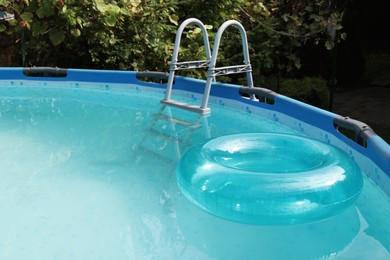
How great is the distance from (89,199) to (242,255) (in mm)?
1191

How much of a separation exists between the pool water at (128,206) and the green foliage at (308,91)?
54.5 inches

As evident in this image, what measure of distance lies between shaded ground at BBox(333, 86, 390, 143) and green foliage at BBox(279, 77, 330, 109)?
43 centimetres

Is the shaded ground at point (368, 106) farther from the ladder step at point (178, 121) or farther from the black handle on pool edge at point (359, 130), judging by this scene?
the ladder step at point (178, 121)

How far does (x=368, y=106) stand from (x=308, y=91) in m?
1.42

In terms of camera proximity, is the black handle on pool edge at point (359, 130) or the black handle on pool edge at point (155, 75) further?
the black handle on pool edge at point (155, 75)

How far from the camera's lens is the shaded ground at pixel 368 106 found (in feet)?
19.4

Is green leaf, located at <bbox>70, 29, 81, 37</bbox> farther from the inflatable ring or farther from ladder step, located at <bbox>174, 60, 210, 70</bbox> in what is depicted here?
the inflatable ring

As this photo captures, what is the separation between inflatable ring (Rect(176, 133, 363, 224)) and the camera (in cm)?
257

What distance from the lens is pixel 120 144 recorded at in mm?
4262

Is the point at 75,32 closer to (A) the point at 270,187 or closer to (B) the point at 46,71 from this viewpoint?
(B) the point at 46,71

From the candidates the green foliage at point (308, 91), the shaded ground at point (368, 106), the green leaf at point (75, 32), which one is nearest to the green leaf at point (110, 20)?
the green leaf at point (75, 32)

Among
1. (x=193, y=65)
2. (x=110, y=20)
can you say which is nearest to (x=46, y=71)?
(x=110, y=20)

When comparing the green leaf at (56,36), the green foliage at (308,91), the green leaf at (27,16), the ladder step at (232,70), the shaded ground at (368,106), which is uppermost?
the green leaf at (27,16)

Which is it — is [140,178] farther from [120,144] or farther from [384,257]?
[384,257]
